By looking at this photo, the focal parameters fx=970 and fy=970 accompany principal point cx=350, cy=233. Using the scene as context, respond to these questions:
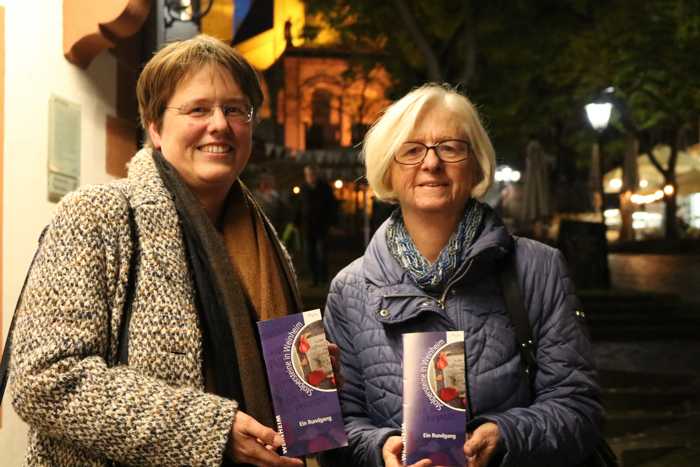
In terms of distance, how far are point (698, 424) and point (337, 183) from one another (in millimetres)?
33364

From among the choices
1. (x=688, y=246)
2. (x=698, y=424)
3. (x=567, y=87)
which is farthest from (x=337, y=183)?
(x=698, y=424)

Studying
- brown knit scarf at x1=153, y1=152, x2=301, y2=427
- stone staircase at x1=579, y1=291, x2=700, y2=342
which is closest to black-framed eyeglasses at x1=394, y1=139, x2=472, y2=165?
brown knit scarf at x1=153, y1=152, x2=301, y2=427

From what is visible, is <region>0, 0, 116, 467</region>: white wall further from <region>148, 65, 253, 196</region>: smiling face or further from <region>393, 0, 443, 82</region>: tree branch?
<region>393, 0, 443, 82</region>: tree branch

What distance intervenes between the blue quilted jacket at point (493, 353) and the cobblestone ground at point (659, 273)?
1429 cm

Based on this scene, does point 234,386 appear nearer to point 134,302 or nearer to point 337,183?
point 134,302

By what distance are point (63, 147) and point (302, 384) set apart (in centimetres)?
283

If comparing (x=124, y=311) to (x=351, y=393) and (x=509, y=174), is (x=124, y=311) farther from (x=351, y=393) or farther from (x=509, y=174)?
(x=509, y=174)

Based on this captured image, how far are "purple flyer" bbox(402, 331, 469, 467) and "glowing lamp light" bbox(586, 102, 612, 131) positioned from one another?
1590 cm

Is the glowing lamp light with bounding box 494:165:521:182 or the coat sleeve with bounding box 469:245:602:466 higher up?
the glowing lamp light with bounding box 494:165:521:182

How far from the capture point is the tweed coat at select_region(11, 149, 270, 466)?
94.1 inches

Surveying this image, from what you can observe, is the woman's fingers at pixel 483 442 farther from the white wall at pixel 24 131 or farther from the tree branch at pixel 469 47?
the tree branch at pixel 469 47

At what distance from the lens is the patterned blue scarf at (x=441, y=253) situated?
3.11 metres

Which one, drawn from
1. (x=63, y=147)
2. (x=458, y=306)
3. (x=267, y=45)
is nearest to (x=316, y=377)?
(x=458, y=306)

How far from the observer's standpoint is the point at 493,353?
9.86 ft
